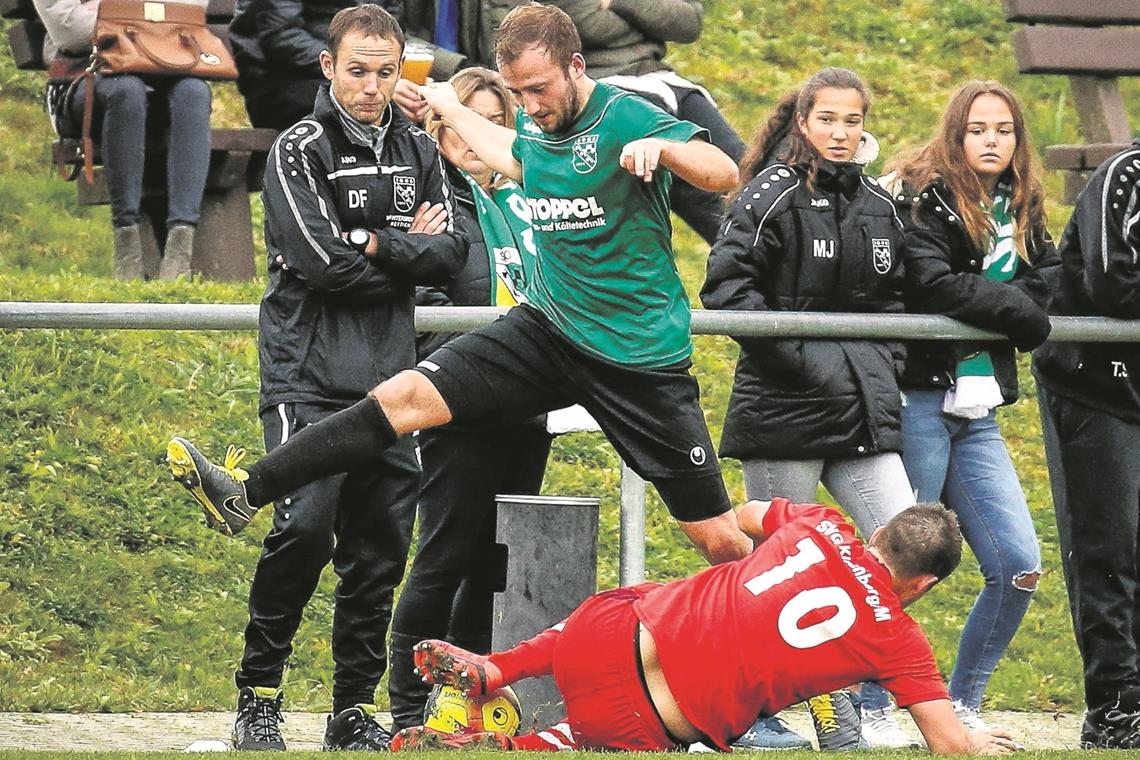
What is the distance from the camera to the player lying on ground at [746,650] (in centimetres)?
598

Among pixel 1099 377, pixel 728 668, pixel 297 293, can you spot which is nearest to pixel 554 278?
pixel 297 293

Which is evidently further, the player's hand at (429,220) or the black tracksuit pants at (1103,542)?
the black tracksuit pants at (1103,542)

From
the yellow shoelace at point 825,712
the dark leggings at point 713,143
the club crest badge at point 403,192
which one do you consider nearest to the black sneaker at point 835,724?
the yellow shoelace at point 825,712

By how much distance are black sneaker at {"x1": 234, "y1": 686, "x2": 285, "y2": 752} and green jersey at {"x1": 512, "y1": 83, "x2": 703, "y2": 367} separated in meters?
1.42

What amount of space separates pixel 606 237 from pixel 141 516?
3121 millimetres

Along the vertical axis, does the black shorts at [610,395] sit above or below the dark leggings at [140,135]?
below

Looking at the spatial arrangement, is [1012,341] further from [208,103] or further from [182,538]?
[208,103]

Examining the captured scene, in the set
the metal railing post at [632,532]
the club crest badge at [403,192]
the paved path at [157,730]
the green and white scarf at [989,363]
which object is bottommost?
the paved path at [157,730]

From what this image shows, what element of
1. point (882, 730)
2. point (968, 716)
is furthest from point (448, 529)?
point (968, 716)

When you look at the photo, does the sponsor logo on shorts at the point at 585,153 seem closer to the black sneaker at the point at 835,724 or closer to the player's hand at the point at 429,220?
the player's hand at the point at 429,220

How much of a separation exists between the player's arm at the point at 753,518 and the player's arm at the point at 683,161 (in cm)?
102

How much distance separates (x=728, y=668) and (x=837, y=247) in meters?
1.62

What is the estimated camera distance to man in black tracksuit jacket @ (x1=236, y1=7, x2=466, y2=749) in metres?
6.34

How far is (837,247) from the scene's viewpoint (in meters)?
6.95
